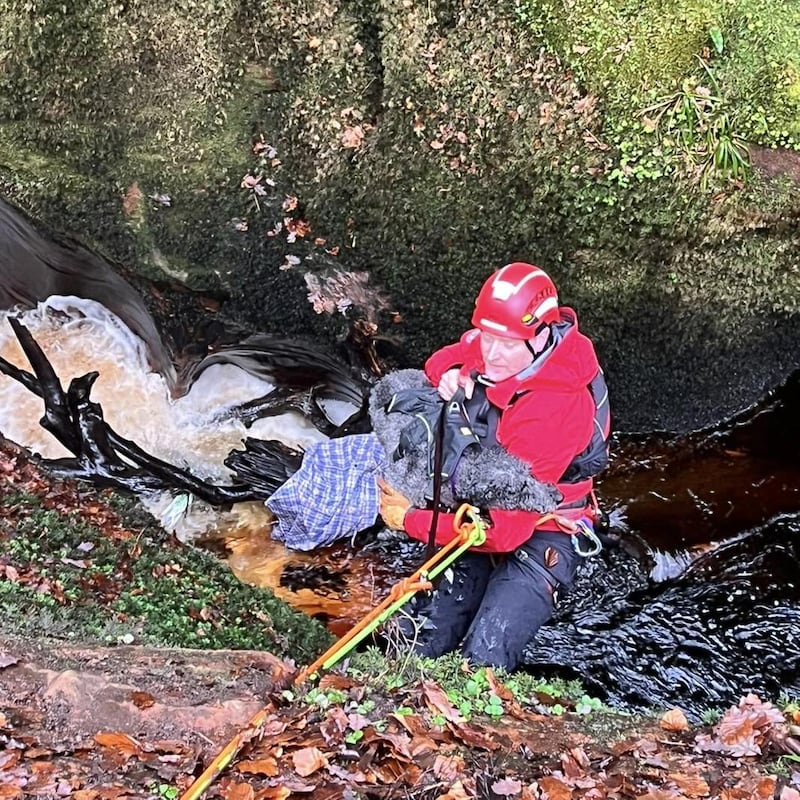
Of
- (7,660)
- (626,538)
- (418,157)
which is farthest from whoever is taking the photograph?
(626,538)

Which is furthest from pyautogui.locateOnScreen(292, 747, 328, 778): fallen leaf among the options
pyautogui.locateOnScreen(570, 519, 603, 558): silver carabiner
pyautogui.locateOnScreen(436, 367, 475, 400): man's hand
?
pyautogui.locateOnScreen(570, 519, 603, 558): silver carabiner

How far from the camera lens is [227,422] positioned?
646 cm

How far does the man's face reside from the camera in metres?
3.47

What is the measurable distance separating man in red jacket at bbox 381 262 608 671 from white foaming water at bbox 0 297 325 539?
2355 mm

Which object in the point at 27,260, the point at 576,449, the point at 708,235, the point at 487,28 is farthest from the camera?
the point at 27,260

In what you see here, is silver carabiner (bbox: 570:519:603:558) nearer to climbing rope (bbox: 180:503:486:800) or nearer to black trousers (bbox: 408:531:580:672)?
black trousers (bbox: 408:531:580:672)

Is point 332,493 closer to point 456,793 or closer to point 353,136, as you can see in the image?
point 353,136

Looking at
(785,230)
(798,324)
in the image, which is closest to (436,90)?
(785,230)

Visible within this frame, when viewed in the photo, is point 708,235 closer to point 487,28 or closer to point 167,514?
point 487,28

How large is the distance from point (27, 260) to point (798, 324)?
6.08 m

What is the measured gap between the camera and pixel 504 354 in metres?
3.49

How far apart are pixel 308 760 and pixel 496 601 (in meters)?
1.67

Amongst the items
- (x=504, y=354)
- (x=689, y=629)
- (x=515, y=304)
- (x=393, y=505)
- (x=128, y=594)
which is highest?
(x=515, y=304)

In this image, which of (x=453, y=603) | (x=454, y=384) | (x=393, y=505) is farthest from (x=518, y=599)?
(x=454, y=384)
